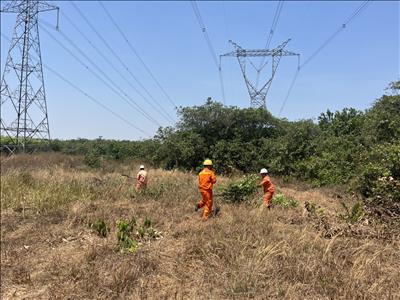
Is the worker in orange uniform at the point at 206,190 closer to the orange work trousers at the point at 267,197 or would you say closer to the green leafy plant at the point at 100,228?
the orange work trousers at the point at 267,197

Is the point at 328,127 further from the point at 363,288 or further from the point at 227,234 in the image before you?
the point at 363,288

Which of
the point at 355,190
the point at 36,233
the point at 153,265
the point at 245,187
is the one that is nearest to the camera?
the point at 153,265

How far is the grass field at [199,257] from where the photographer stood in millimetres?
5844

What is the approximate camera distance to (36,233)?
1002 cm

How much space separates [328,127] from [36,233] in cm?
2410

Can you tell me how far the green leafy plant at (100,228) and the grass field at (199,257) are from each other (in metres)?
0.12

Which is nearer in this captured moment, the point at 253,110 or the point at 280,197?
the point at 280,197

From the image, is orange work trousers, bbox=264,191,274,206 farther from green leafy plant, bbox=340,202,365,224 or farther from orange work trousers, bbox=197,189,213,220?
green leafy plant, bbox=340,202,365,224

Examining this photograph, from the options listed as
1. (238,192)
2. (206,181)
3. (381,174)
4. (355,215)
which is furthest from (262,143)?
(355,215)

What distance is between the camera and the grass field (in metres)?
5.84

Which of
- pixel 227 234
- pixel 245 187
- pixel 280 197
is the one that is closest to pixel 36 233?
pixel 227 234

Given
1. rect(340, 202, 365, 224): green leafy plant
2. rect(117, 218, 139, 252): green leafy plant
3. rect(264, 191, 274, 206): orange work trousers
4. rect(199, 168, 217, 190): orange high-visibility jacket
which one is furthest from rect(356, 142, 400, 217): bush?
rect(117, 218, 139, 252): green leafy plant

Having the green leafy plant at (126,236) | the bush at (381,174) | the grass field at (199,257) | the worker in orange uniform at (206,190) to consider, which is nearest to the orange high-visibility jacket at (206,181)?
the worker in orange uniform at (206,190)

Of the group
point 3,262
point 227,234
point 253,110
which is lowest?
point 3,262
